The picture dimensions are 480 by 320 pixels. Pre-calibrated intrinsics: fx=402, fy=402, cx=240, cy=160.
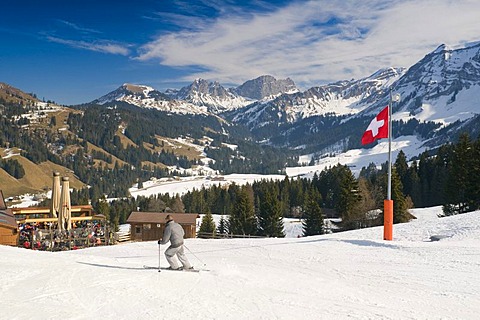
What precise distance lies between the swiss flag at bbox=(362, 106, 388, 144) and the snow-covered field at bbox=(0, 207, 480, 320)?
528 cm

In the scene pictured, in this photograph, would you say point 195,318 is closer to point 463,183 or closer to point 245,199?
point 463,183

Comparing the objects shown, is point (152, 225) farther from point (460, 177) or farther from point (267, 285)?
point (267, 285)

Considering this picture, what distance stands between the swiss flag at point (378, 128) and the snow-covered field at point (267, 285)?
528 centimetres

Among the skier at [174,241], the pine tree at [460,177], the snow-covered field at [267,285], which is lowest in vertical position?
the snow-covered field at [267,285]

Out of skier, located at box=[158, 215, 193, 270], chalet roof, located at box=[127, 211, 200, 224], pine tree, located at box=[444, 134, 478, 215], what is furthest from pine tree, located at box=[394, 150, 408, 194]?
skier, located at box=[158, 215, 193, 270]

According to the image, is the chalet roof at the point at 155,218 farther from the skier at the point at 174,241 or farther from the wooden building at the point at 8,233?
the skier at the point at 174,241

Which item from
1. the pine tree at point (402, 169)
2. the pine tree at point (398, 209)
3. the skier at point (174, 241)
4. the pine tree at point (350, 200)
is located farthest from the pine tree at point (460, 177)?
the pine tree at point (402, 169)

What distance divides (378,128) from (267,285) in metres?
11.8

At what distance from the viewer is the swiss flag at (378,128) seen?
19.9 meters

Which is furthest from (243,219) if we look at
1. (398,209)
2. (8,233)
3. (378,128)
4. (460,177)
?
(378,128)

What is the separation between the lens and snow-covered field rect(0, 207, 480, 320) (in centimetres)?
901

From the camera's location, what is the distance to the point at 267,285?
39.0 ft

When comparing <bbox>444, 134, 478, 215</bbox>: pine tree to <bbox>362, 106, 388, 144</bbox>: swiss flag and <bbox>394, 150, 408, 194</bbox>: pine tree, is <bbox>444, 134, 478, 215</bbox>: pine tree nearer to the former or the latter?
<bbox>362, 106, 388, 144</bbox>: swiss flag

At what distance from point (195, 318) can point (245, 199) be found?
5239 centimetres
